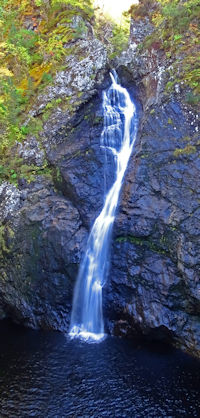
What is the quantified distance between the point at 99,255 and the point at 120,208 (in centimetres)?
209

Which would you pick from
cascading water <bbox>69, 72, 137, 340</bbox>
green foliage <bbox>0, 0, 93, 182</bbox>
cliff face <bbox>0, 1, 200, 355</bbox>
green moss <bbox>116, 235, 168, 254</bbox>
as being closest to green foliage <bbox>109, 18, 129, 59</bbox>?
cliff face <bbox>0, 1, 200, 355</bbox>

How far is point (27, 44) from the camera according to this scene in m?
19.6

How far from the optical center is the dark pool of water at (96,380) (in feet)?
30.1

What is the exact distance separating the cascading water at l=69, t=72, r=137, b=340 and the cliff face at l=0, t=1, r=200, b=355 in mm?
337

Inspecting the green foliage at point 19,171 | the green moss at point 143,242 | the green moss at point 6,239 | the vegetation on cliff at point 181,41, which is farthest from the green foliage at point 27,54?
the green moss at point 143,242

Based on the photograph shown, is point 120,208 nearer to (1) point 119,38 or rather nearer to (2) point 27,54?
(1) point 119,38

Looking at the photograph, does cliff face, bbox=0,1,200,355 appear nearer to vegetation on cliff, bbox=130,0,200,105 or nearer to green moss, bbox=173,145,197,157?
green moss, bbox=173,145,197,157

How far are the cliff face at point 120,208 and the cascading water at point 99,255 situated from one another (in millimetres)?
337

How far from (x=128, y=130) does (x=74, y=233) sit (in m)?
5.32

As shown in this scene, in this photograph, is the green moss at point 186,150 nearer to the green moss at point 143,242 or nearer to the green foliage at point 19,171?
the green moss at point 143,242

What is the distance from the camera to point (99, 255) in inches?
538

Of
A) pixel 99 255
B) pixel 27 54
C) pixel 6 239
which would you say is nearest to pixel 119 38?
pixel 27 54

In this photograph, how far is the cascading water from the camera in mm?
13273

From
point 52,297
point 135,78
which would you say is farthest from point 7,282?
point 135,78
